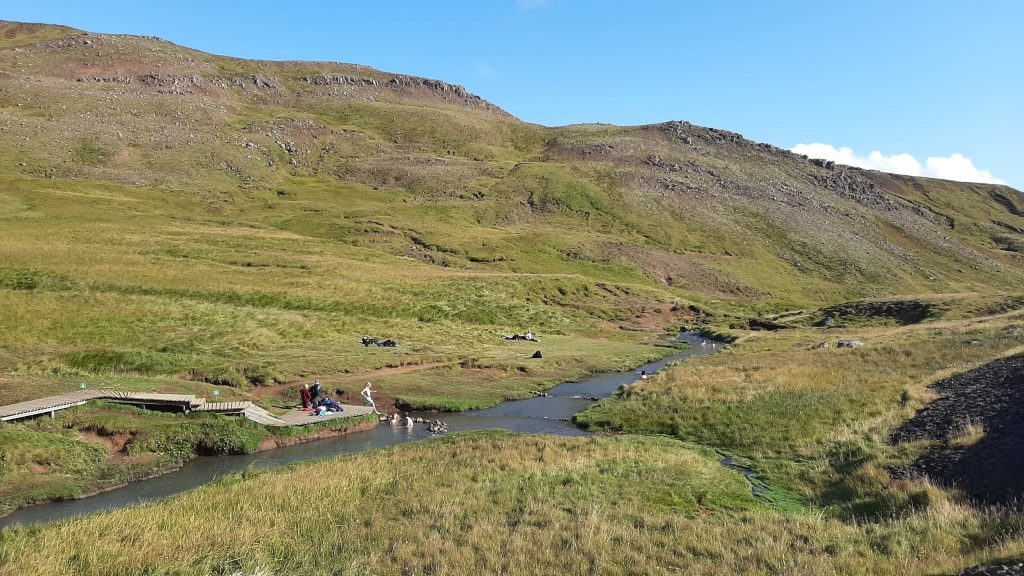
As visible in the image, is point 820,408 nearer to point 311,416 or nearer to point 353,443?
point 353,443

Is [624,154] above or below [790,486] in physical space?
above

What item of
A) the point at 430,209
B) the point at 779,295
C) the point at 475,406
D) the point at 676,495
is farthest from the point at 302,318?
the point at 779,295

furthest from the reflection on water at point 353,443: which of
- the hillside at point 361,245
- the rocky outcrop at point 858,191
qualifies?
the rocky outcrop at point 858,191

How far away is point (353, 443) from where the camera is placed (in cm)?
2689

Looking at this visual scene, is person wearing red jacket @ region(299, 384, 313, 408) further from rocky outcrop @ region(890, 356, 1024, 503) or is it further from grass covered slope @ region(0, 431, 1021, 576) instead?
rocky outcrop @ region(890, 356, 1024, 503)

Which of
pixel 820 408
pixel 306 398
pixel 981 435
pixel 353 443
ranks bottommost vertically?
pixel 353 443

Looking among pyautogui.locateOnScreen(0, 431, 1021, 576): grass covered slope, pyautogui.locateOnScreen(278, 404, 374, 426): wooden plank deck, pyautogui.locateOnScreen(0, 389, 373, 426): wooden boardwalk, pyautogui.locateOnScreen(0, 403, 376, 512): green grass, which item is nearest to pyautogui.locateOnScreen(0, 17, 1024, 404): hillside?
pyautogui.locateOnScreen(0, 389, 373, 426): wooden boardwalk

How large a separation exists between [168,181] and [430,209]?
62.8 metres

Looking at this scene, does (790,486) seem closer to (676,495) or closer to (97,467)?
(676,495)

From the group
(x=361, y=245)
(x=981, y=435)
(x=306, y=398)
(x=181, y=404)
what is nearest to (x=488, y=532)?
(x=981, y=435)

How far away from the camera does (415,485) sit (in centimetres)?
1725

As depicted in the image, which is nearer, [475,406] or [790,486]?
[790,486]

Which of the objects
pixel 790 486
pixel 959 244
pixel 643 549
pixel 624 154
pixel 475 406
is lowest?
pixel 475 406

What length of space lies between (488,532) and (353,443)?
15821 millimetres
